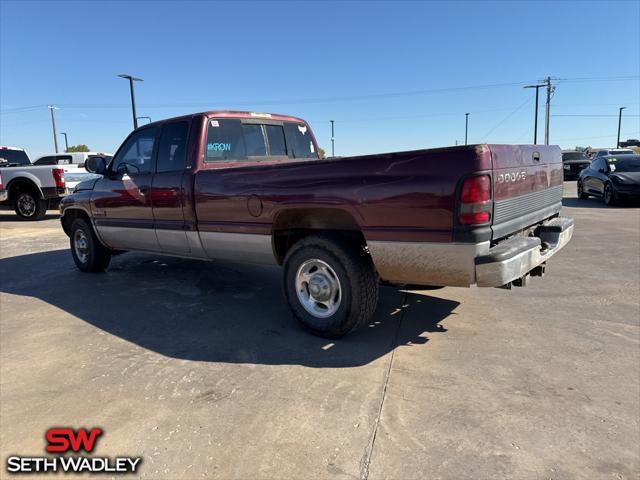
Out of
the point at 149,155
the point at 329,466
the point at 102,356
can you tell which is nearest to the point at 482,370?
the point at 329,466

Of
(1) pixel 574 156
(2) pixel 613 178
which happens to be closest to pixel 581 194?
(2) pixel 613 178

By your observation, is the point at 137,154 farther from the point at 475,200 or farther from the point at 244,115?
the point at 475,200

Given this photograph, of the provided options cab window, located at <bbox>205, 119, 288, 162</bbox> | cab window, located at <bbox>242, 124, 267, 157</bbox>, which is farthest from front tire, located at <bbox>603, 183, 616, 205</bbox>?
cab window, located at <bbox>242, 124, 267, 157</bbox>

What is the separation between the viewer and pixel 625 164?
1349 centimetres

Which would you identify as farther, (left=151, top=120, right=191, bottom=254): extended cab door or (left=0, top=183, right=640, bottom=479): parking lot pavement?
(left=151, top=120, right=191, bottom=254): extended cab door

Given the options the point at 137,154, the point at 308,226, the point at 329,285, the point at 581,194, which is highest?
the point at 137,154

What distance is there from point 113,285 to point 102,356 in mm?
2387

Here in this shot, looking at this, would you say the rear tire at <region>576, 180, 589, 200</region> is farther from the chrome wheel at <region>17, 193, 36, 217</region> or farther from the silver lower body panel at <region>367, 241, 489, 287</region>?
the chrome wheel at <region>17, 193, 36, 217</region>

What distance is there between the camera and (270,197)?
3916 millimetres

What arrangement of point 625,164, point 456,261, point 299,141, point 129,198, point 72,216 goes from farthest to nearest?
point 625,164 < point 72,216 < point 299,141 < point 129,198 < point 456,261

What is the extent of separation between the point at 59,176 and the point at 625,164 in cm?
1637

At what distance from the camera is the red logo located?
249 cm

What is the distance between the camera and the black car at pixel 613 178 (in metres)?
12.7

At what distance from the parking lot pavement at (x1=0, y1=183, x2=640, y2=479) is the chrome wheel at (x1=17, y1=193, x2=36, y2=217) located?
934 cm
